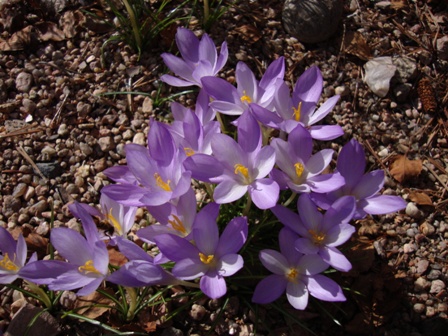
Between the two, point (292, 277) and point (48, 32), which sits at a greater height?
point (48, 32)

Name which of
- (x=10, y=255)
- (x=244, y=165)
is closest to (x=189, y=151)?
(x=244, y=165)

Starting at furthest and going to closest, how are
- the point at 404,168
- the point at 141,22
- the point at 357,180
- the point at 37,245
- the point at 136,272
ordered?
the point at 141,22
the point at 404,168
the point at 37,245
the point at 357,180
the point at 136,272

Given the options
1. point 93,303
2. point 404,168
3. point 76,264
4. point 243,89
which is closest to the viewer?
point 76,264

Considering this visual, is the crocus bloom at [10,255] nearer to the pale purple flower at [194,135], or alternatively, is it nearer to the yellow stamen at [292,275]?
the pale purple flower at [194,135]

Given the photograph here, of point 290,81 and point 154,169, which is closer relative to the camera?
point 154,169

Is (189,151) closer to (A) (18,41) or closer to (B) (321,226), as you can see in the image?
(B) (321,226)

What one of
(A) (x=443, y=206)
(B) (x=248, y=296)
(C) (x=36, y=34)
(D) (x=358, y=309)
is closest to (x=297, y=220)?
(B) (x=248, y=296)

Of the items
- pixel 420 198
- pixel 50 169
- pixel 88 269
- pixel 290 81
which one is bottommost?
pixel 420 198

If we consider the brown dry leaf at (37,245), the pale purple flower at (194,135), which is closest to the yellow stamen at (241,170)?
the pale purple flower at (194,135)
